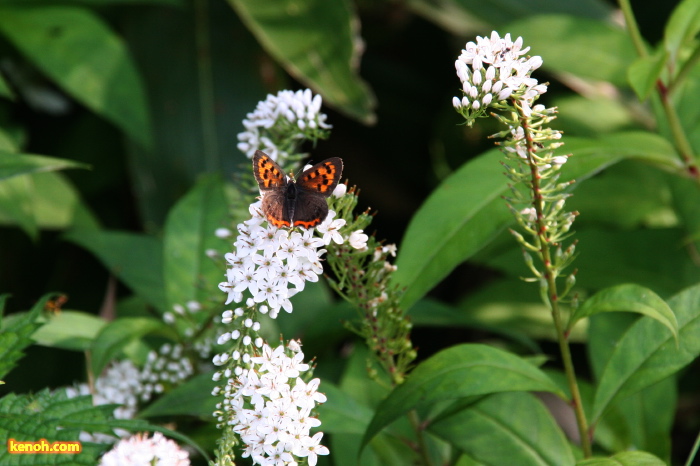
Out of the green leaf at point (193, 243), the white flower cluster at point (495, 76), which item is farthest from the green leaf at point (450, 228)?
the green leaf at point (193, 243)

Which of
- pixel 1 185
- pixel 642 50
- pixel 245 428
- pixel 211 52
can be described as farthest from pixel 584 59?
pixel 1 185

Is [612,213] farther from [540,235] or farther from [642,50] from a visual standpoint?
[540,235]

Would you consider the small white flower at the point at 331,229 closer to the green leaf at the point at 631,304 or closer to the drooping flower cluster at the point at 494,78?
the drooping flower cluster at the point at 494,78

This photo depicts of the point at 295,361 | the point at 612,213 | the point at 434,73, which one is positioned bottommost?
the point at 295,361

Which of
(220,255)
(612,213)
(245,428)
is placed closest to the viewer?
(245,428)

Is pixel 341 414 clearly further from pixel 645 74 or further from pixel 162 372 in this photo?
pixel 645 74

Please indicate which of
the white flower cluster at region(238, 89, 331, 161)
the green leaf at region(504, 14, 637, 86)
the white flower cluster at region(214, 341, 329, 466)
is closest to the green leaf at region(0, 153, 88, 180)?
the white flower cluster at region(238, 89, 331, 161)

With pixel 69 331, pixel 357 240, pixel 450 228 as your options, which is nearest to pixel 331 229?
pixel 357 240
